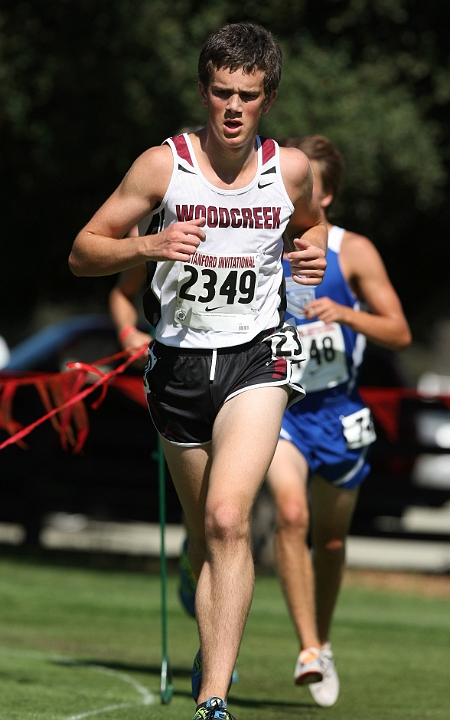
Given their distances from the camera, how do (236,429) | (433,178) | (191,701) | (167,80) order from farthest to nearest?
(433,178)
(167,80)
(191,701)
(236,429)

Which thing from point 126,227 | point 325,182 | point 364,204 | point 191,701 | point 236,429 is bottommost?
point 191,701

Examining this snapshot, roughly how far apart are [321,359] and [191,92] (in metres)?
7.04

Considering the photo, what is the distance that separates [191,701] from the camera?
5.96 meters

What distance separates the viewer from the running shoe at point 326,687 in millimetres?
5922

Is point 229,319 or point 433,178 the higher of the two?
point 433,178

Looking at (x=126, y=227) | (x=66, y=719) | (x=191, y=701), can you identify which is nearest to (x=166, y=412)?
(x=126, y=227)

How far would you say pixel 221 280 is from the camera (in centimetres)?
446

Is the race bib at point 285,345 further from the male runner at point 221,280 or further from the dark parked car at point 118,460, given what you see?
the dark parked car at point 118,460

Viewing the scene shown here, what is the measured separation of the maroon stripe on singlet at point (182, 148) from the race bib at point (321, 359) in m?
1.91

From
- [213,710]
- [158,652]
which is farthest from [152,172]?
[158,652]

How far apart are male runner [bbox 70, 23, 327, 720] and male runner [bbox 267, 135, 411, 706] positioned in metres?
1.49

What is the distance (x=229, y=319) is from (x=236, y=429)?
0.40m

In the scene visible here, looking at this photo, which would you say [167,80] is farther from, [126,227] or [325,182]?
[126,227]

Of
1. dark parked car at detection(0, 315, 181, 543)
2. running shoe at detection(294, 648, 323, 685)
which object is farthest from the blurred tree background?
running shoe at detection(294, 648, 323, 685)
